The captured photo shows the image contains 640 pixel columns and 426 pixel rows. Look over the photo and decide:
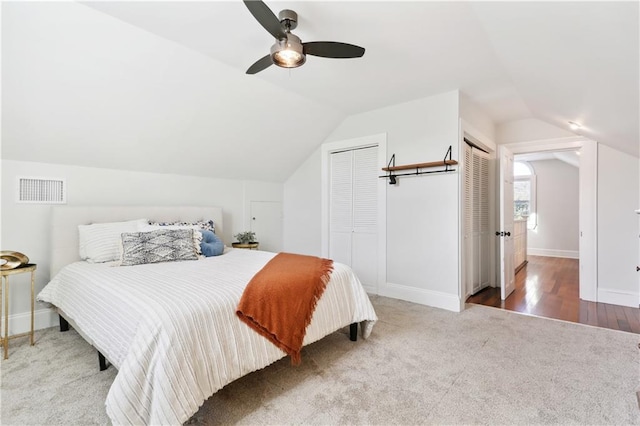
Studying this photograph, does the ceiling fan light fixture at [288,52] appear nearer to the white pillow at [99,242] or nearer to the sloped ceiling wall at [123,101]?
the sloped ceiling wall at [123,101]

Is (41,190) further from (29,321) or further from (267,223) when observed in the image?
(267,223)

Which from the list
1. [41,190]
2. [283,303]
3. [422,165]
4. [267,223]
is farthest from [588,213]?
[41,190]

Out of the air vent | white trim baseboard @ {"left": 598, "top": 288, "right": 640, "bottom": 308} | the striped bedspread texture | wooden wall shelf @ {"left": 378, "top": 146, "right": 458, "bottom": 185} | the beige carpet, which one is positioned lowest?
the beige carpet

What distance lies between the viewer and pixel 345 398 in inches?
71.7

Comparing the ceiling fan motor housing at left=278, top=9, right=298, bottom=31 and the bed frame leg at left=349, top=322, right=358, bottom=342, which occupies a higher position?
the ceiling fan motor housing at left=278, top=9, right=298, bottom=31

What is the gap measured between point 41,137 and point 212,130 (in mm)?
1501

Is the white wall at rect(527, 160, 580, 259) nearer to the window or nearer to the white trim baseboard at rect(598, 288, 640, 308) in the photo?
the window

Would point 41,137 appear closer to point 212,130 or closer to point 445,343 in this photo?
point 212,130

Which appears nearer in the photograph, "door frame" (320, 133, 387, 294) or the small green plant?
"door frame" (320, 133, 387, 294)

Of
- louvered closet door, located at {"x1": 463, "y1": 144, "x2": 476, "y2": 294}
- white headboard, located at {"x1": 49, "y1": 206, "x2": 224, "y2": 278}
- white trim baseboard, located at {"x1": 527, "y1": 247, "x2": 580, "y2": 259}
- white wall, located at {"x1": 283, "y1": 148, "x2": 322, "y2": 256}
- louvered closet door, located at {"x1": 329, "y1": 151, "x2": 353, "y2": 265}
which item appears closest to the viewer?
white headboard, located at {"x1": 49, "y1": 206, "x2": 224, "y2": 278}

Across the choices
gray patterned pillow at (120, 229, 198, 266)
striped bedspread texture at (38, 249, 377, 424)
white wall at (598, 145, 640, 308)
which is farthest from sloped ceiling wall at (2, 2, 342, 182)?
white wall at (598, 145, 640, 308)

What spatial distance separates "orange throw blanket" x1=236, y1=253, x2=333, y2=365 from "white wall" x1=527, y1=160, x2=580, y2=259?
749 centimetres

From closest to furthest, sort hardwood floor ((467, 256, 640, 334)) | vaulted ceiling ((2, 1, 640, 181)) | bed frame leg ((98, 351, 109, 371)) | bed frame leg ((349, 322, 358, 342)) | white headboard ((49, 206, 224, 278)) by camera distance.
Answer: vaulted ceiling ((2, 1, 640, 181)) < bed frame leg ((98, 351, 109, 371)) < bed frame leg ((349, 322, 358, 342)) < white headboard ((49, 206, 224, 278)) < hardwood floor ((467, 256, 640, 334))

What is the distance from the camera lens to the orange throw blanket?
6.01 ft
